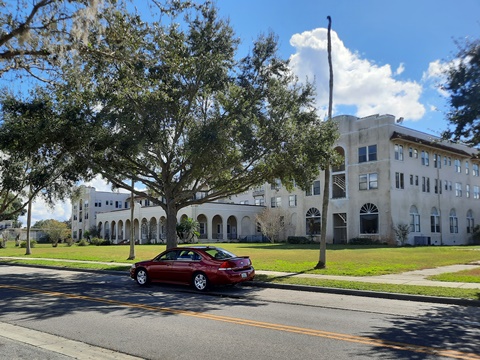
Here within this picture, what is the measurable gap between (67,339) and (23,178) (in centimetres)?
2287

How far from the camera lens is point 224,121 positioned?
18203mm

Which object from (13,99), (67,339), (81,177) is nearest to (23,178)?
(81,177)

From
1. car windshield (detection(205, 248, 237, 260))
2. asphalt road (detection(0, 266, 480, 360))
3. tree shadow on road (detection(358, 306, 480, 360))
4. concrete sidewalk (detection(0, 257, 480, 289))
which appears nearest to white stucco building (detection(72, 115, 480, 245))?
concrete sidewalk (detection(0, 257, 480, 289))

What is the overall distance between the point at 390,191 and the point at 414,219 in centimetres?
564

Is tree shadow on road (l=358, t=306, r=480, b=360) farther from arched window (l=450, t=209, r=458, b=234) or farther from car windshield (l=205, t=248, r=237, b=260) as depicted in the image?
arched window (l=450, t=209, r=458, b=234)

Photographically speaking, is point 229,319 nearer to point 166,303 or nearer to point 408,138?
point 166,303

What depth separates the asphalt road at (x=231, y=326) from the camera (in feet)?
21.6

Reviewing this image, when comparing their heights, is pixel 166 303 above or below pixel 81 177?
below

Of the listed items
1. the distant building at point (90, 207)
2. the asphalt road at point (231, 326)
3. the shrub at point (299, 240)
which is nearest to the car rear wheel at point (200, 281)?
the asphalt road at point (231, 326)

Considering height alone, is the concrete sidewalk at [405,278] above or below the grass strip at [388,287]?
below

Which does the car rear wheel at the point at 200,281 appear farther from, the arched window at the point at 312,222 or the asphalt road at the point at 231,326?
the arched window at the point at 312,222

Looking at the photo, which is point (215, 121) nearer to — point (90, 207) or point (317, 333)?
point (317, 333)

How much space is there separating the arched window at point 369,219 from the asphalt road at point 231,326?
39.5 metres

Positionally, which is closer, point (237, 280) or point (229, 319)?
point (229, 319)
